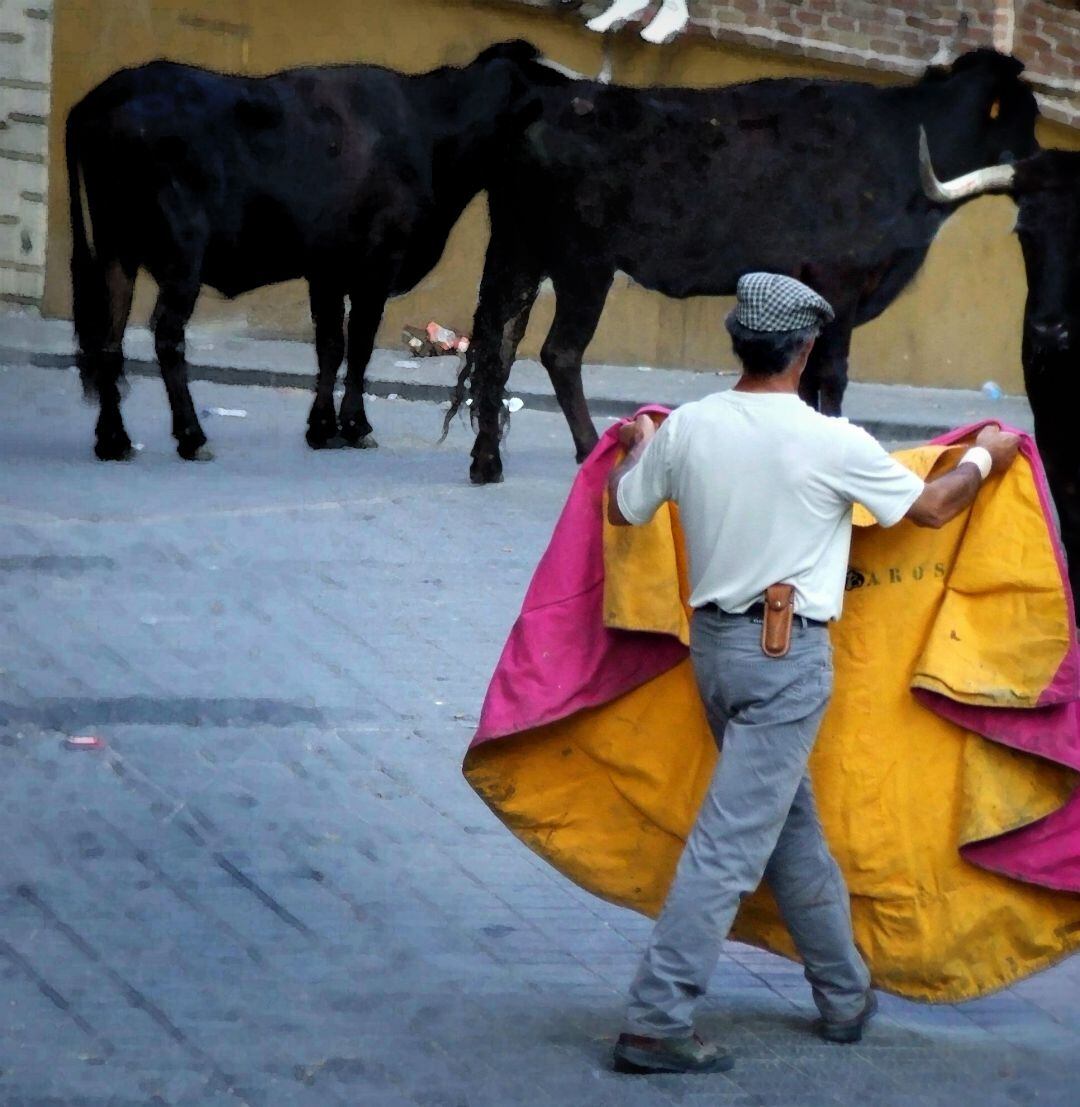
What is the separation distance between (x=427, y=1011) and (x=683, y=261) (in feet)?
23.8

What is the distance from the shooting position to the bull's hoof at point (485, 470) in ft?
36.2

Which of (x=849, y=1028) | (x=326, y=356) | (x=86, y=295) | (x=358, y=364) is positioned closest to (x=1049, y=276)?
(x=358, y=364)

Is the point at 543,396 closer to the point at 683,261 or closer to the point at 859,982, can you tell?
the point at 683,261

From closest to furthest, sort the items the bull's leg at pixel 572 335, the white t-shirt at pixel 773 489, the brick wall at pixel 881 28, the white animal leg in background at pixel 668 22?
the white t-shirt at pixel 773 489
the bull's leg at pixel 572 335
the white animal leg in background at pixel 668 22
the brick wall at pixel 881 28

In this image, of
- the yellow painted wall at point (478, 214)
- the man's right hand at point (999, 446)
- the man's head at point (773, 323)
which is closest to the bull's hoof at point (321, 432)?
the yellow painted wall at point (478, 214)

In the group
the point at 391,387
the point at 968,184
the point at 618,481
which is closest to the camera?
the point at 618,481

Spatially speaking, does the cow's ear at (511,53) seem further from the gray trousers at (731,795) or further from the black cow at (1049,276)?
the gray trousers at (731,795)

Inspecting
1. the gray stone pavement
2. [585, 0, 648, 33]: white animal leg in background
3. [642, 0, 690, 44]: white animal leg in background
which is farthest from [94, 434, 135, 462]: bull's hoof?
[642, 0, 690, 44]: white animal leg in background

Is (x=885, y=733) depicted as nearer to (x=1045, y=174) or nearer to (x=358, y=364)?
(x=1045, y=174)

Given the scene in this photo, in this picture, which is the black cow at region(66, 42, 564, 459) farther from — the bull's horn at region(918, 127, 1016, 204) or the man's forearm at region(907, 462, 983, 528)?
the man's forearm at region(907, 462, 983, 528)

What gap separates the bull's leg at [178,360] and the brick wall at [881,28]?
5.66 m

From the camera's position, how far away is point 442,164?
1211 centimetres

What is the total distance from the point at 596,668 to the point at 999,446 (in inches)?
A: 36.8

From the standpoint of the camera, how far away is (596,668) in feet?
15.6
